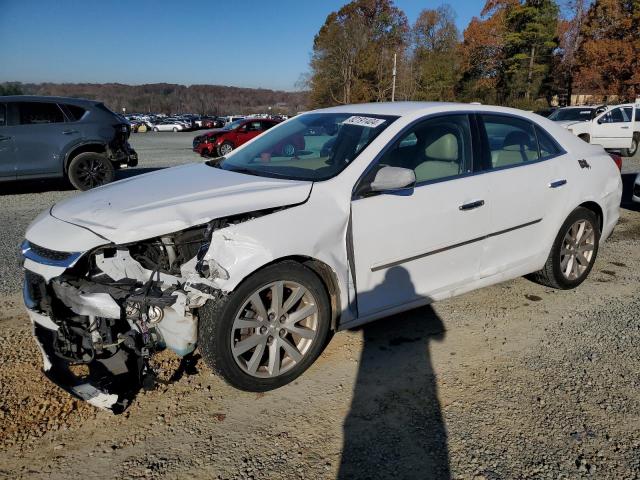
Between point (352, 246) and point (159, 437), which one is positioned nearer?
point (159, 437)

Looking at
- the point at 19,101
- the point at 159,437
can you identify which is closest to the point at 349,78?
the point at 19,101

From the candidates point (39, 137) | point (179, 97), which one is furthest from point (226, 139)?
point (179, 97)

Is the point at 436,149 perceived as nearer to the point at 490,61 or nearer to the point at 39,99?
the point at 39,99

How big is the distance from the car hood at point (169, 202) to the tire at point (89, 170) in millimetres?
6781

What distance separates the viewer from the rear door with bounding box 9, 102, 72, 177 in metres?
8.92

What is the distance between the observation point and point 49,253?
271cm

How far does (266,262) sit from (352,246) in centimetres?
60

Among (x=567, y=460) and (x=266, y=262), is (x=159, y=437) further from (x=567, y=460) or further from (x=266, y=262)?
(x=567, y=460)

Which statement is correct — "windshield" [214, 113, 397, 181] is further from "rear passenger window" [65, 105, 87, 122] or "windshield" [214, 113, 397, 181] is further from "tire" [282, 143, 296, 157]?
"rear passenger window" [65, 105, 87, 122]

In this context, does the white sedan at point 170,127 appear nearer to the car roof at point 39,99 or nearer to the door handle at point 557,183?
the car roof at point 39,99

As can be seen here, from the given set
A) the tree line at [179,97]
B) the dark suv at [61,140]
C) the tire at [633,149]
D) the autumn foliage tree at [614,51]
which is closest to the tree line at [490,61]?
the autumn foliage tree at [614,51]

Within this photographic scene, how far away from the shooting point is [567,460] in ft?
7.72

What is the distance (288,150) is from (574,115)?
1576cm

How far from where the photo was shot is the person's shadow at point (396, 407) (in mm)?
2336
